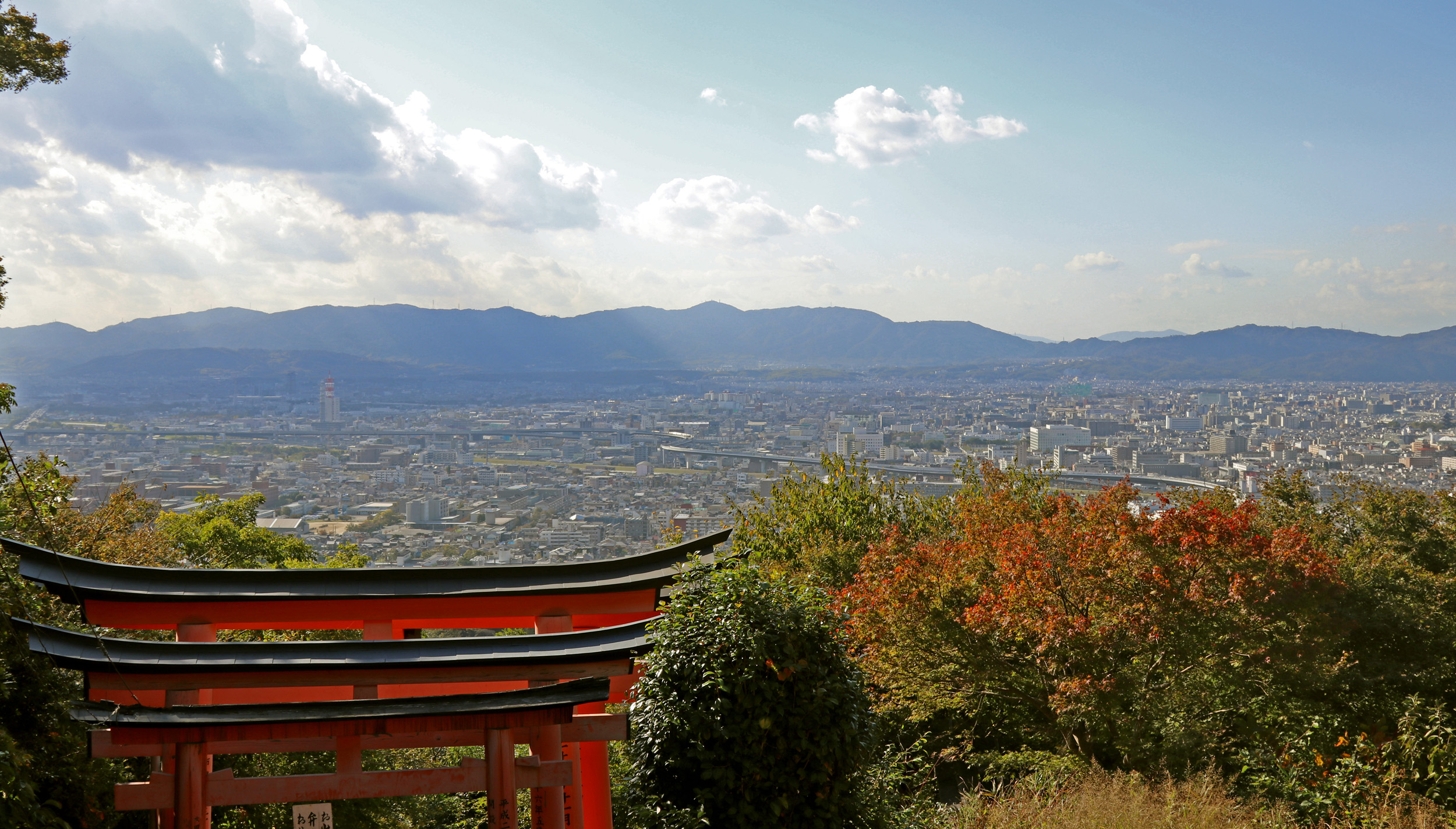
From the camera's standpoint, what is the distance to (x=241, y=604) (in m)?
5.13

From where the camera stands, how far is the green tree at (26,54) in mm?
7246

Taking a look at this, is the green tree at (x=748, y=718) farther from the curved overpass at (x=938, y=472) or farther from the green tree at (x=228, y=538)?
the curved overpass at (x=938, y=472)

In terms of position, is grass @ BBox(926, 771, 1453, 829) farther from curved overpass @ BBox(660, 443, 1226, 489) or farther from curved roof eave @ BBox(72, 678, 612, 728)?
curved overpass @ BBox(660, 443, 1226, 489)

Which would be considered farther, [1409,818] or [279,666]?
[1409,818]

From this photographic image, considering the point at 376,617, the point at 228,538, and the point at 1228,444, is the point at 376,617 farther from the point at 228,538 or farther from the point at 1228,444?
the point at 1228,444

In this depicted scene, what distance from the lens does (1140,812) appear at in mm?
6957

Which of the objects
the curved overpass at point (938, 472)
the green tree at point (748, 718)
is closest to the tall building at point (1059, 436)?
the curved overpass at point (938, 472)

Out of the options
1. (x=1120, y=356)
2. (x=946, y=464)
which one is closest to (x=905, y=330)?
(x=1120, y=356)

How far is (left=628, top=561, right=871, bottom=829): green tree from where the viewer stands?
15.2 ft

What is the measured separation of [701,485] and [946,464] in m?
14.5

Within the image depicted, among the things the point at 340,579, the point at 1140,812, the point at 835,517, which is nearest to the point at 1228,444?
the point at 835,517

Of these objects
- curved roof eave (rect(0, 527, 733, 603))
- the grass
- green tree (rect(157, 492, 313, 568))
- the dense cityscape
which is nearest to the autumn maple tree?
the grass

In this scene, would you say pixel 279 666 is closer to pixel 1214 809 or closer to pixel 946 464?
pixel 1214 809

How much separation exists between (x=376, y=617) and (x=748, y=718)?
101 inches
